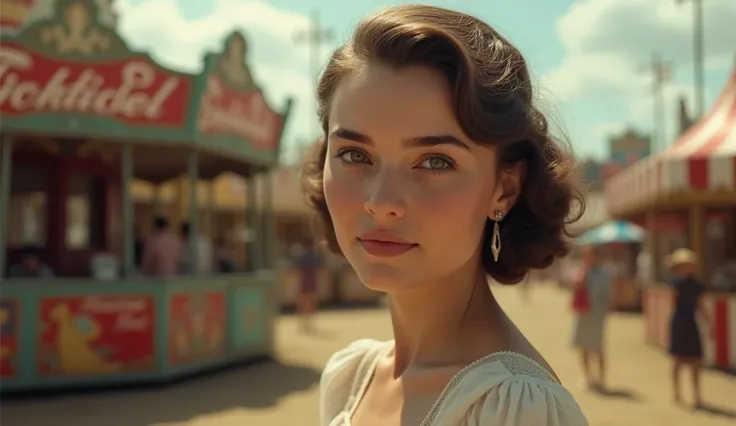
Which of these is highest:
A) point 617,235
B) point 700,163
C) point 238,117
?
point 238,117

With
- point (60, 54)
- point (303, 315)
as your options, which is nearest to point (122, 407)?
point (60, 54)

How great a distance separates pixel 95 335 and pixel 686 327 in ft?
18.4

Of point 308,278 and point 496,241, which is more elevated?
point 496,241

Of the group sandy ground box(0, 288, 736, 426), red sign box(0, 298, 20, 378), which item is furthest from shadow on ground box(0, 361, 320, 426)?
red sign box(0, 298, 20, 378)

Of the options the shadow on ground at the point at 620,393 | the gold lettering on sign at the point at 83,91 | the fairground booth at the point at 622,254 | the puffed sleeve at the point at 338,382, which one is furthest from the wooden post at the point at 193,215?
the fairground booth at the point at 622,254

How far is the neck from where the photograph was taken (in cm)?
132

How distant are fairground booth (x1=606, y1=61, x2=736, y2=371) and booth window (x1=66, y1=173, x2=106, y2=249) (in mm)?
6808

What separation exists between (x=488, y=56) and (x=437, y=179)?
0.78ft

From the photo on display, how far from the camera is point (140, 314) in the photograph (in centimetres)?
753

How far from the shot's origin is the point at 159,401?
6953mm

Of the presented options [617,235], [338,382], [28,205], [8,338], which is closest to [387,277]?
[338,382]

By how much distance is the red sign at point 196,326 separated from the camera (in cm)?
777

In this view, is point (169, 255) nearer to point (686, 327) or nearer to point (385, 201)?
point (686, 327)

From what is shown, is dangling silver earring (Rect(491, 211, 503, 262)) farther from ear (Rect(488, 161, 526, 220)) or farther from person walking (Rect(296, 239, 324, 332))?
person walking (Rect(296, 239, 324, 332))
